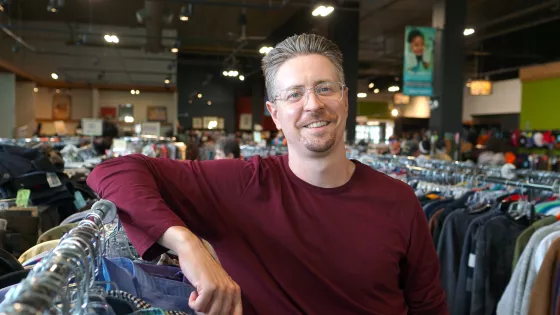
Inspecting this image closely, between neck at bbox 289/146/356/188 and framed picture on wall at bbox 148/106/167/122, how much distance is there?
21913 mm

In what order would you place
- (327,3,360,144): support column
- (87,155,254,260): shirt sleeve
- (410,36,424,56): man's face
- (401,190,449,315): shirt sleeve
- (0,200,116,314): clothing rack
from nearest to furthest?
(0,200,116,314): clothing rack, (87,155,254,260): shirt sleeve, (401,190,449,315): shirt sleeve, (410,36,424,56): man's face, (327,3,360,144): support column

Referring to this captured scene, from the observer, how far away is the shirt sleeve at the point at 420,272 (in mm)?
1678

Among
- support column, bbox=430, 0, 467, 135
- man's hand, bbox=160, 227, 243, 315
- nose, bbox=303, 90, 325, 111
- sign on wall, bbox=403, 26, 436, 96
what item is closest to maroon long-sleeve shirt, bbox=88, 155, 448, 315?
nose, bbox=303, 90, 325, 111

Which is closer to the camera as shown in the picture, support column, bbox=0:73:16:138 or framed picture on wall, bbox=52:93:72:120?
support column, bbox=0:73:16:138

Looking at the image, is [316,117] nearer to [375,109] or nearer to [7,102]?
[7,102]

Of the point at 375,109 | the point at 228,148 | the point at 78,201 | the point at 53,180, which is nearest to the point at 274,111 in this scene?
the point at 53,180

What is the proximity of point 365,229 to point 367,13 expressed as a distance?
1379 cm

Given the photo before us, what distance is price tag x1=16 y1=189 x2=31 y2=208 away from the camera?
2998mm

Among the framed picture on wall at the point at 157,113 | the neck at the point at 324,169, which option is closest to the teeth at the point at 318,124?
the neck at the point at 324,169

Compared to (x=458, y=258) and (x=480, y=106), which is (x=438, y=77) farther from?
(x=480, y=106)

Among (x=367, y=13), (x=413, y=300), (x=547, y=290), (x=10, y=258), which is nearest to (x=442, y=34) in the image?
(x=367, y=13)

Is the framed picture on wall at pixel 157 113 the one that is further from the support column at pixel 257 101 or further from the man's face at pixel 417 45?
the man's face at pixel 417 45

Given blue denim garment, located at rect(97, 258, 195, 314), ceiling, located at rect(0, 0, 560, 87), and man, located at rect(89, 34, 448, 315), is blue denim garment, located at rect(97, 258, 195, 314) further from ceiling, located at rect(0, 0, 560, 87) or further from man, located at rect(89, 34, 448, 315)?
ceiling, located at rect(0, 0, 560, 87)

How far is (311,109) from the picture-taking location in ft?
5.11
